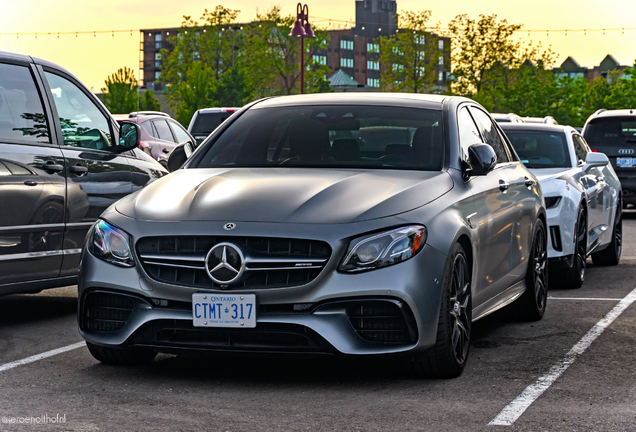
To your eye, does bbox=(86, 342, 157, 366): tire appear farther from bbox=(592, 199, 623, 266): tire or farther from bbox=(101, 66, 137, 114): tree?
bbox=(101, 66, 137, 114): tree

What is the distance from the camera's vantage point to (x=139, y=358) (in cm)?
550

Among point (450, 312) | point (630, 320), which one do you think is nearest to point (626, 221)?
point (630, 320)

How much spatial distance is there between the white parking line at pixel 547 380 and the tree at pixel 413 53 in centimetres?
7504

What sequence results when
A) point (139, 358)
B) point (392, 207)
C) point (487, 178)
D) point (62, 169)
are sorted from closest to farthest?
point (392, 207) < point (139, 358) < point (487, 178) < point (62, 169)

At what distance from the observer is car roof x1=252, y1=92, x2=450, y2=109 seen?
635 centimetres

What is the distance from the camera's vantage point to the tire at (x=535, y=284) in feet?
23.4

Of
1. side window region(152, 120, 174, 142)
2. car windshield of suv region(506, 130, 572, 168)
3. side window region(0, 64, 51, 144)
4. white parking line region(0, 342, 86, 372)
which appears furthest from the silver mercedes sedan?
side window region(152, 120, 174, 142)

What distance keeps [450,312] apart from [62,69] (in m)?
3.94

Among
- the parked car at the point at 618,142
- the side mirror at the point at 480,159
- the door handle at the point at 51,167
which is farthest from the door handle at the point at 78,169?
the parked car at the point at 618,142

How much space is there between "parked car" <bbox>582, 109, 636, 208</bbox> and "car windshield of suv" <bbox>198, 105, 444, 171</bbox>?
12.8m

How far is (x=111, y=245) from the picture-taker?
5.09 m

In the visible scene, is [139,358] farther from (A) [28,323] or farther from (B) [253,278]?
(A) [28,323]

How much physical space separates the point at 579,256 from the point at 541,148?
5.20 feet

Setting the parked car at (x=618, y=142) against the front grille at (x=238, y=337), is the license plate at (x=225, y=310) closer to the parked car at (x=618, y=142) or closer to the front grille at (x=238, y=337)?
the front grille at (x=238, y=337)
